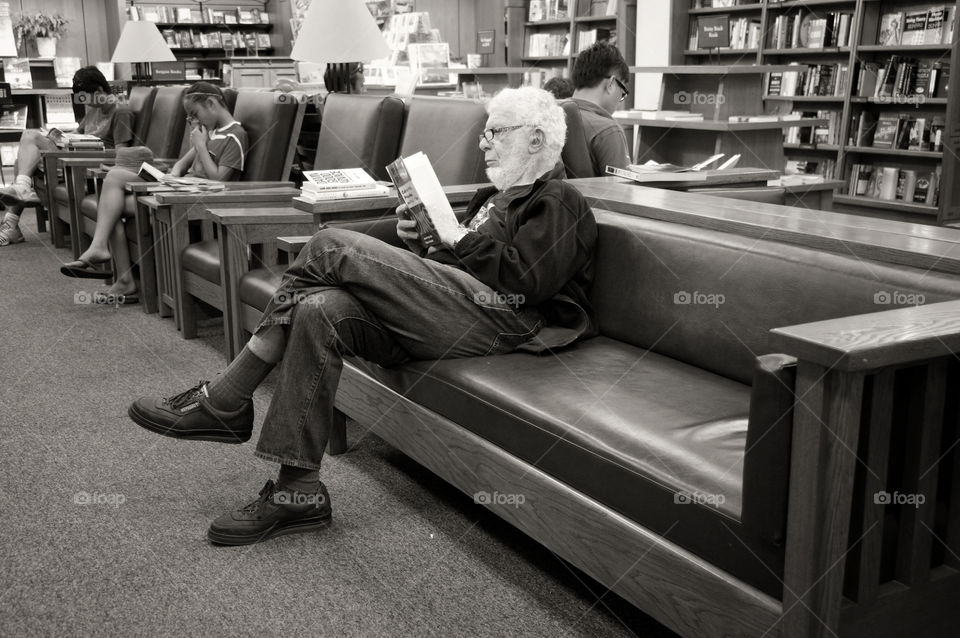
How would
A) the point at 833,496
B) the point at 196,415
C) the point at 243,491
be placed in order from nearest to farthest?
the point at 833,496 < the point at 196,415 < the point at 243,491

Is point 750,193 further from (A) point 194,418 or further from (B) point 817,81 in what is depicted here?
(B) point 817,81

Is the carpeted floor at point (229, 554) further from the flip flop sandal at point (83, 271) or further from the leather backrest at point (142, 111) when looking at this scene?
the leather backrest at point (142, 111)

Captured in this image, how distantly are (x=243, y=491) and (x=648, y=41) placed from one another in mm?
5509

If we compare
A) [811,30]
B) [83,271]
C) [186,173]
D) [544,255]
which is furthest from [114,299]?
[811,30]

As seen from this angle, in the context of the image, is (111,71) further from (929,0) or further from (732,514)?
(732,514)

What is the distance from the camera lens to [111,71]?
9.71 m

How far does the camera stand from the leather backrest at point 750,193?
111 inches

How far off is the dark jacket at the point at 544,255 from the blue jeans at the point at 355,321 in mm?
50

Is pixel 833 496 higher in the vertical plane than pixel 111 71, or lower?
lower

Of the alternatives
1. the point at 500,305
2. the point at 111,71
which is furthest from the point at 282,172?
the point at 111,71

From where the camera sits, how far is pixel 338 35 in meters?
4.21

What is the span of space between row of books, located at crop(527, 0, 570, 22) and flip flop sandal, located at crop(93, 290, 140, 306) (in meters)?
4.97

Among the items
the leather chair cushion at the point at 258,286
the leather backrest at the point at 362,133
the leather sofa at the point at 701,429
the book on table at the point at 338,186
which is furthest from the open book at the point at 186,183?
the leather sofa at the point at 701,429

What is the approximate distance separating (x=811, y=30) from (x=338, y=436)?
4799mm
